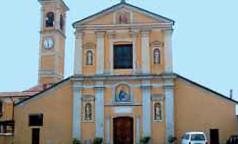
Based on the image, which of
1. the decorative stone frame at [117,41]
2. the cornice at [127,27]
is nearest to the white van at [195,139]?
the decorative stone frame at [117,41]

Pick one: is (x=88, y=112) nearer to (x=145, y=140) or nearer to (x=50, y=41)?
(x=145, y=140)

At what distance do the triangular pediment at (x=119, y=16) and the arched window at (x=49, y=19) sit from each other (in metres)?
24.5

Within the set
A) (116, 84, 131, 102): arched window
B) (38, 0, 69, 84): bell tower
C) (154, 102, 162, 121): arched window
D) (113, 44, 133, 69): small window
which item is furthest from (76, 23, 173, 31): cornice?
(38, 0, 69, 84): bell tower

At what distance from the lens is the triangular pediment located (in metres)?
27.0

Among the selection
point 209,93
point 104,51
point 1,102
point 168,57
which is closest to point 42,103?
point 104,51

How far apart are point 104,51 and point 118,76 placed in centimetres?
200

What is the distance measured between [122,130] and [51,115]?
477cm

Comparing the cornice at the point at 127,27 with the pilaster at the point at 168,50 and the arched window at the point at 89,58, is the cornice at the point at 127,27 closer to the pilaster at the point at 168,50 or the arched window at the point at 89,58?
the pilaster at the point at 168,50

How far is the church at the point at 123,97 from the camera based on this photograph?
25328mm

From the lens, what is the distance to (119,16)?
27172 mm

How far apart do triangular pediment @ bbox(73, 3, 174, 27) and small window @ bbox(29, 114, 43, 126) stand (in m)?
6.53

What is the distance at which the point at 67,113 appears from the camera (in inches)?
1037

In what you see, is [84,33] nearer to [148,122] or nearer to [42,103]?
[42,103]

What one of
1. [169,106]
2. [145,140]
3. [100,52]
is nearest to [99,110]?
[145,140]
